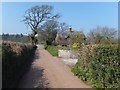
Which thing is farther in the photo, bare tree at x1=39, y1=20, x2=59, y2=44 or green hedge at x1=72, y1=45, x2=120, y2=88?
bare tree at x1=39, y1=20, x2=59, y2=44

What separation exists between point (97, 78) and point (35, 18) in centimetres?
4684

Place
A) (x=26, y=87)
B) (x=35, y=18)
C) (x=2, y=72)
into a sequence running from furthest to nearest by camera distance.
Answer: (x=35, y=18), (x=26, y=87), (x=2, y=72)

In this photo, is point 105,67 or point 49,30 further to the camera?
point 49,30

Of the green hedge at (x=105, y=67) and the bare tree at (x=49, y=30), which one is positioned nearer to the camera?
the green hedge at (x=105, y=67)

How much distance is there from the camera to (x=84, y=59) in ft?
49.5

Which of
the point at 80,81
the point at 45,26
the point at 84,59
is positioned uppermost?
the point at 45,26

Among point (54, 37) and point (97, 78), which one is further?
point (54, 37)

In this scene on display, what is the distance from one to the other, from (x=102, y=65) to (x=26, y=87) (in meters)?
3.69

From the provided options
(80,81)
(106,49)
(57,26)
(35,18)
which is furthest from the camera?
(57,26)

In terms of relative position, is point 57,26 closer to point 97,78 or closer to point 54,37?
point 54,37

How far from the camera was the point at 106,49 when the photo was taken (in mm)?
11398

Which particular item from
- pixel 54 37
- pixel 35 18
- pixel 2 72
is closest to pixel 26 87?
pixel 2 72

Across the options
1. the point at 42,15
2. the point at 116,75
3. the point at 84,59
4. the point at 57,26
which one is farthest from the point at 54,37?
the point at 116,75

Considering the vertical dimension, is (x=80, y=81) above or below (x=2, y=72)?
below
